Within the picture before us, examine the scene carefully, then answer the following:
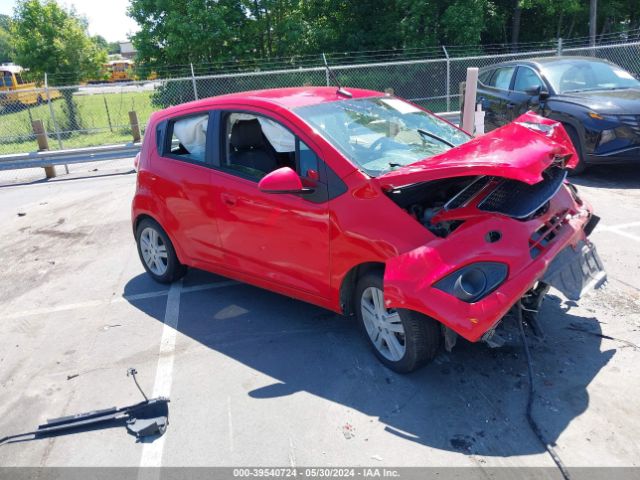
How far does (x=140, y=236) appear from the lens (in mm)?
5684

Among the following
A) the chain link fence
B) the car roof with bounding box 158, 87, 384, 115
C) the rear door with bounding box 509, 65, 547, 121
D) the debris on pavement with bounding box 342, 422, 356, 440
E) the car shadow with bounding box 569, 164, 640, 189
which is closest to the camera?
the debris on pavement with bounding box 342, 422, 356, 440

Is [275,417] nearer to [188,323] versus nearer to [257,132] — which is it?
[188,323]

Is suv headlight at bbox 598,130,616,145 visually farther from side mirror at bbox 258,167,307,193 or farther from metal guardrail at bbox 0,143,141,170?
metal guardrail at bbox 0,143,141,170

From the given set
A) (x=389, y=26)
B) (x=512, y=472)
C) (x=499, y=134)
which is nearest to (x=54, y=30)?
(x=389, y=26)

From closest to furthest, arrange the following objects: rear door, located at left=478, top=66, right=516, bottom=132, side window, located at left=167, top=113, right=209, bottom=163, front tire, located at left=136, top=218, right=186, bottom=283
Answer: side window, located at left=167, top=113, right=209, bottom=163 < front tire, located at left=136, top=218, right=186, bottom=283 < rear door, located at left=478, top=66, right=516, bottom=132

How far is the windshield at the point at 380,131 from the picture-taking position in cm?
398

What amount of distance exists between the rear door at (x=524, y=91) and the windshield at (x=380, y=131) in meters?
4.33

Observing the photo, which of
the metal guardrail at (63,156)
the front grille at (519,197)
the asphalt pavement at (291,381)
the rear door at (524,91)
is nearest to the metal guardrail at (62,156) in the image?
the metal guardrail at (63,156)

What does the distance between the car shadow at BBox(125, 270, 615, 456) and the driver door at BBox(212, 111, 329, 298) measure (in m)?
0.43

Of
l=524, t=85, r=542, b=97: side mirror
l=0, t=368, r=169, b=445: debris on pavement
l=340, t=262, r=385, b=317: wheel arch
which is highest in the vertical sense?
l=524, t=85, r=542, b=97: side mirror

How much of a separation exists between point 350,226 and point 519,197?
109 cm

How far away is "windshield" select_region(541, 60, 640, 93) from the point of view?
8430 mm

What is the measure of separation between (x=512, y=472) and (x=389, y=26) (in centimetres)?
2128

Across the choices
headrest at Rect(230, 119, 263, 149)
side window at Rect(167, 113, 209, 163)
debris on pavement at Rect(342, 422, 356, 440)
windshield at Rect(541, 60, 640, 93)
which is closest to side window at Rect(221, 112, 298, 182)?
headrest at Rect(230, 119, 263, 149)
